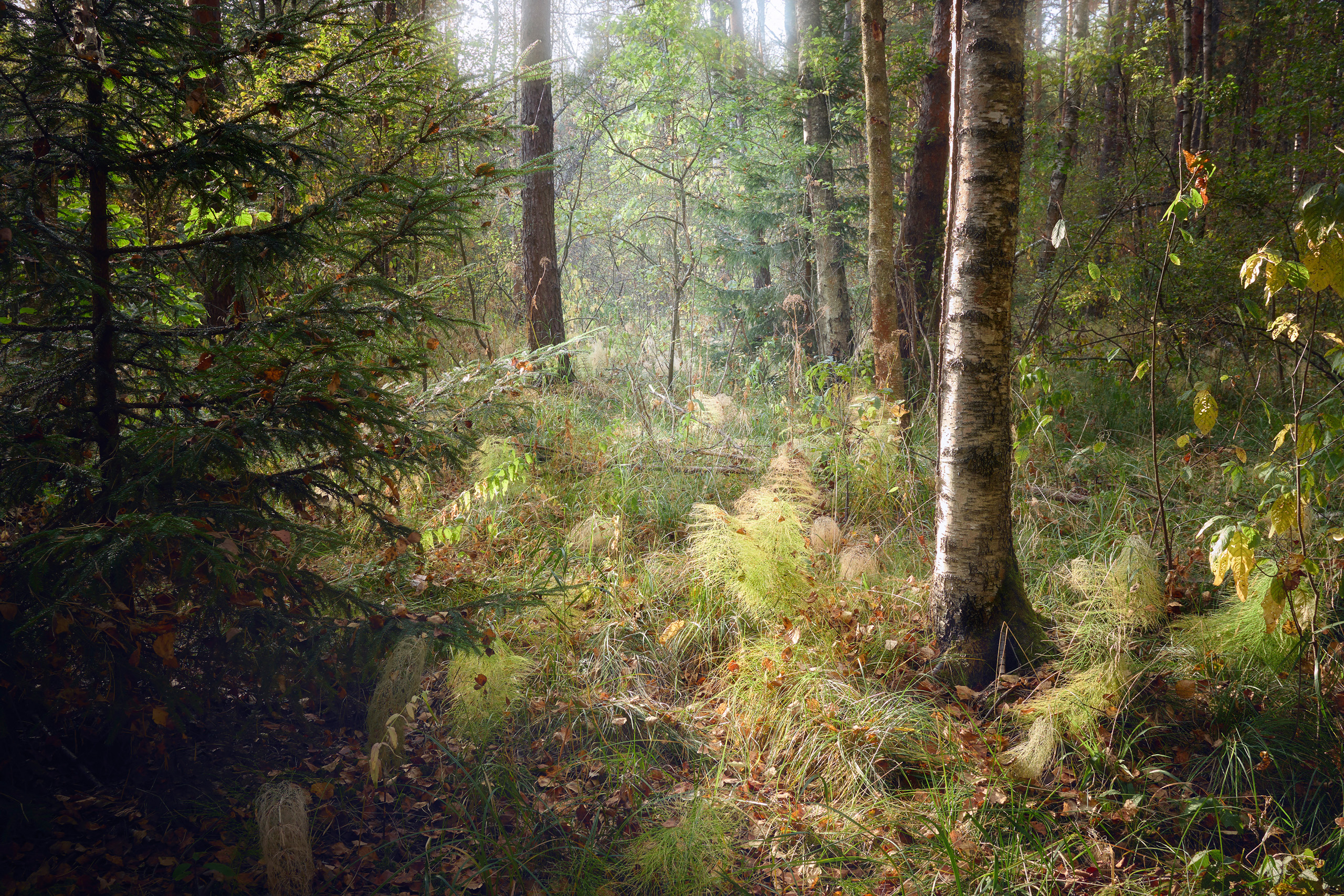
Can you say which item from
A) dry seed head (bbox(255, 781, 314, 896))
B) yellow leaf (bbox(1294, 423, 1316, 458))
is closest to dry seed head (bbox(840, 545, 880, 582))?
yellow leaf (bbox(1294, 423, 1316, 458))

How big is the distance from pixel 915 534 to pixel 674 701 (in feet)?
5.22

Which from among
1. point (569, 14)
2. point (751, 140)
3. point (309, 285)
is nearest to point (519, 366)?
point (309, 285)

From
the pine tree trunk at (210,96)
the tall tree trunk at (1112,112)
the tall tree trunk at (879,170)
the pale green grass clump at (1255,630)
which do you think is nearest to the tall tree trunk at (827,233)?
the tall tree trunk at (879,170)

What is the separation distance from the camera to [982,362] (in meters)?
2.58

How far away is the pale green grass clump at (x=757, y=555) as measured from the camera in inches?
124

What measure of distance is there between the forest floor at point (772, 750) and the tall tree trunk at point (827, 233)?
12.0 ft

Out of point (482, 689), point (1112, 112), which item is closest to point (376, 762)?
point (482, 689)

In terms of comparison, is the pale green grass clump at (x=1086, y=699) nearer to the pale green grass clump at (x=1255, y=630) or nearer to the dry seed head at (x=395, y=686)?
the pale green grass clump at (x=1255, y=630)

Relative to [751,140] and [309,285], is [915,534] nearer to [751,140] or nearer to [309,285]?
[309,285]

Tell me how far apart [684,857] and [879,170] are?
4174 mm

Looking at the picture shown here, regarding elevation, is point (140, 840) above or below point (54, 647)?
below

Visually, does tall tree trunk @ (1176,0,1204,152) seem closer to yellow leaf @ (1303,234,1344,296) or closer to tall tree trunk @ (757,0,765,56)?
yellow leaf @ (1303,234,1344,296)

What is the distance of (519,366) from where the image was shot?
3.57 metres

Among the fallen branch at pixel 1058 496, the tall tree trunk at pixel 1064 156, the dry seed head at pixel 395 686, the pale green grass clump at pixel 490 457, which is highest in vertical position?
the tall tree trunk at pixel 1064 156
